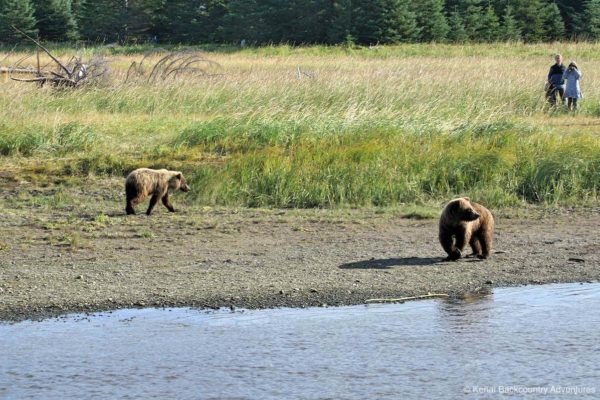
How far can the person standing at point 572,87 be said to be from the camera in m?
22.8

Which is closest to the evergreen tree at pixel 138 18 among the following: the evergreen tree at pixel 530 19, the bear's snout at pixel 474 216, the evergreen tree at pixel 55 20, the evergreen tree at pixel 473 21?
the evergreen tree at pixel 55 20

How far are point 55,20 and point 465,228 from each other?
54.0 m

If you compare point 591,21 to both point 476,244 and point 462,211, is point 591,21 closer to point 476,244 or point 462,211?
point 476,244

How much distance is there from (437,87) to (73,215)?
11.7 metres

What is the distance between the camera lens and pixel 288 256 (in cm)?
1135

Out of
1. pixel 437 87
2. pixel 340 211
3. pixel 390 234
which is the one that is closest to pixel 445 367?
pixel 390 234

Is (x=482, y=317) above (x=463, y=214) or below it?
below

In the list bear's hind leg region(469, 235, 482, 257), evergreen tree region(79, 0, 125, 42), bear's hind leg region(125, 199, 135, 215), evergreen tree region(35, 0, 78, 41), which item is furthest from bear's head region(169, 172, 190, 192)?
evergreen tree region(79, 0, 125, 42)

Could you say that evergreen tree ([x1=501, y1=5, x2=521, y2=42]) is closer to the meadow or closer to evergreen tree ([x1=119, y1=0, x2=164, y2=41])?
evergreen tree ([x1=119, y1=0, x2=164, y2=41])

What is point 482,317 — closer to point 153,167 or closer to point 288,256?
point 288,256

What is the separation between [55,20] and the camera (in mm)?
61094

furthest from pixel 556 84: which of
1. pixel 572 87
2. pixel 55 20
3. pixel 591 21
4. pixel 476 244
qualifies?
pixel 55 20

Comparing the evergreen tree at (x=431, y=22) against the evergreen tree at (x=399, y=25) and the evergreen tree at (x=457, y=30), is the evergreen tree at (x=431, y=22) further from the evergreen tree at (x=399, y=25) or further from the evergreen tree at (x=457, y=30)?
the evergreen tree at (x=399, y=25)

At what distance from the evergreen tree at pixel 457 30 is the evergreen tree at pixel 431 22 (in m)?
0.52
